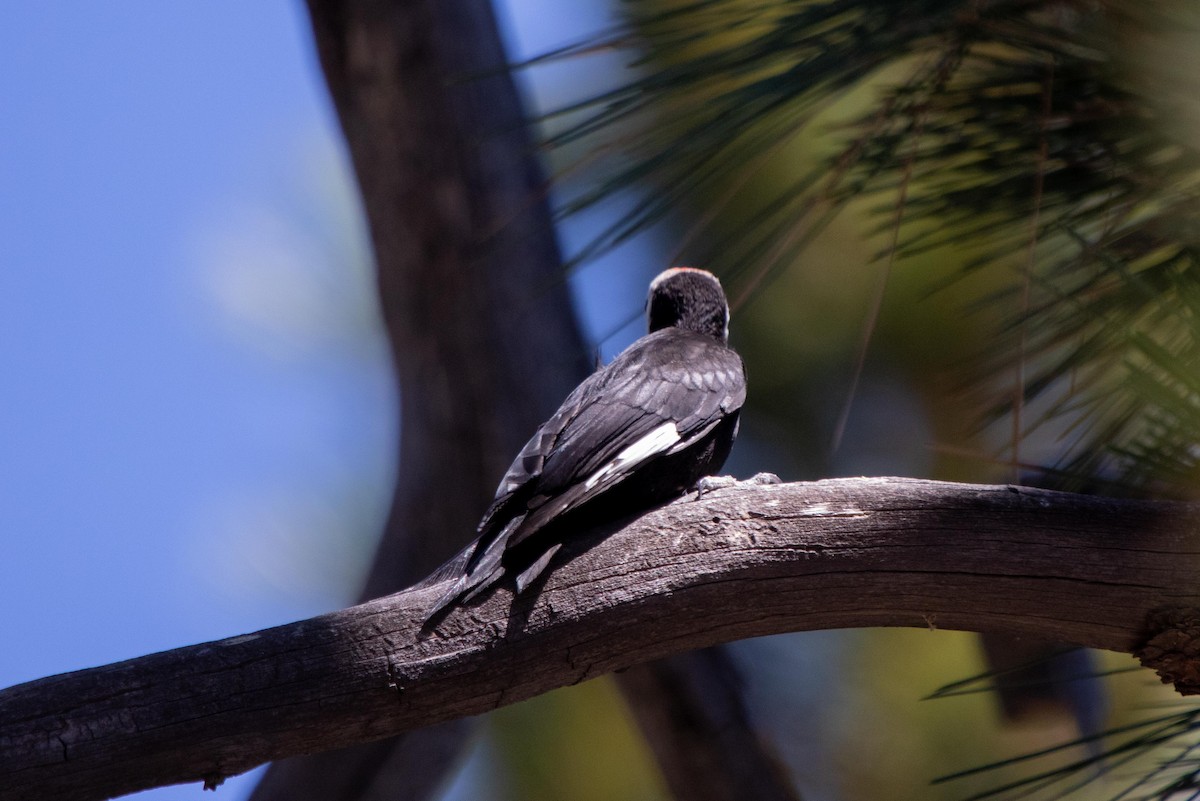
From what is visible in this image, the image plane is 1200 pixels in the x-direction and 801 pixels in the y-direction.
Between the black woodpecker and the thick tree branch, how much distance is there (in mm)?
79

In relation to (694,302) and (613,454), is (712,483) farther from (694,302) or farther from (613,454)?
(694,302)

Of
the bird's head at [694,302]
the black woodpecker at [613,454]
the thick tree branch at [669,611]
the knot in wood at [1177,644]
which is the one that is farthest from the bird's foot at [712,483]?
the knot in wood at [1177,644]

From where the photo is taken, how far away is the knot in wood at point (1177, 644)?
A: 61.5 inches

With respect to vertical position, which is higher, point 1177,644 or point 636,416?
point 636,416

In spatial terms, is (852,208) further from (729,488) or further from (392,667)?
(392,667)

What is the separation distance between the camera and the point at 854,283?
4.93 metres

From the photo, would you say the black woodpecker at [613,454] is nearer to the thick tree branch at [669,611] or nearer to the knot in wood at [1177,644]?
the thick tree branch at [669,611]

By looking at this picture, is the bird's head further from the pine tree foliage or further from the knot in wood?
the knot in wood

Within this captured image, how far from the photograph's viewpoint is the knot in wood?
5.13ft

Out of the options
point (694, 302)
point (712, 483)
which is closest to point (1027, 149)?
point (712, 483)

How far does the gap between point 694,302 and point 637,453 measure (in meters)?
0.86

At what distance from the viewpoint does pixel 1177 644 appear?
61.9 inches

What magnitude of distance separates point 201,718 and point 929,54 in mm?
1678

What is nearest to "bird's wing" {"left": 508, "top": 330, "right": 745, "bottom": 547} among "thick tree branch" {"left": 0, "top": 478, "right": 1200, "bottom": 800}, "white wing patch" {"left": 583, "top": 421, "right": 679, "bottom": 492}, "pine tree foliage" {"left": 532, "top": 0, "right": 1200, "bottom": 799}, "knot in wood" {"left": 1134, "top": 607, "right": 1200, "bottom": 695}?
"white wing patch" {"left": 583, "top": 421, "right": 679, "bottom": 492}
